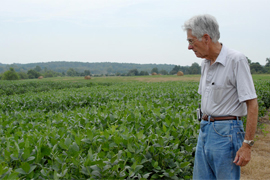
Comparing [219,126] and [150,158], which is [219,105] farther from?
[150,158]

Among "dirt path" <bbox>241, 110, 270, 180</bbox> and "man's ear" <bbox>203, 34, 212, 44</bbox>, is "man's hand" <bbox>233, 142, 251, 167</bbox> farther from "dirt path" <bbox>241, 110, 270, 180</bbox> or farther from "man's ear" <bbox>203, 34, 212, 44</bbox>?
"dirt path" <bbox>241, 110, 270, 180</bbox>

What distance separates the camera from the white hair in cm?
212

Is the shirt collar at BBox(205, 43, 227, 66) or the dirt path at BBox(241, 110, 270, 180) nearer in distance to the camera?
the shirt collar at BBox(205, 43, 227, 66)

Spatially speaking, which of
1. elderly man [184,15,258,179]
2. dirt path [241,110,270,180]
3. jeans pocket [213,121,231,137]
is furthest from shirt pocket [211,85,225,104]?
dirt path [241,110,270,180]

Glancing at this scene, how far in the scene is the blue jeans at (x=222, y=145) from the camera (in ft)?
7.00

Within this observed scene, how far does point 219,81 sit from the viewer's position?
7.14ft

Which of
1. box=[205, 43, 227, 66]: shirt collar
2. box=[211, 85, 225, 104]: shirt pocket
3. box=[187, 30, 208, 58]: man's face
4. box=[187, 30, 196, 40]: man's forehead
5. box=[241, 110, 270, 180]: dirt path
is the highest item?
box=[187, 30, 196, 40]: man's forehead

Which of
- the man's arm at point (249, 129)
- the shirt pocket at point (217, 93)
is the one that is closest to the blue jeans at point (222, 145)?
the man's arm at point (249, 129)

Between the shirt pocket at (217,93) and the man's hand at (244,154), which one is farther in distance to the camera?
the shirt pocket at (217,93)

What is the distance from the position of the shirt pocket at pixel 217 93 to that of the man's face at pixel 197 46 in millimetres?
357

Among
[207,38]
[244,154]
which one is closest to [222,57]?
[207,38]

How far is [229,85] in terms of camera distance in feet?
7.04

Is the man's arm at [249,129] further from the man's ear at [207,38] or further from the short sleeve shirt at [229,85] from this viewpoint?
the man's ear at [207,38]

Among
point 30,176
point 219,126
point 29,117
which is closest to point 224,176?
point 219,126
